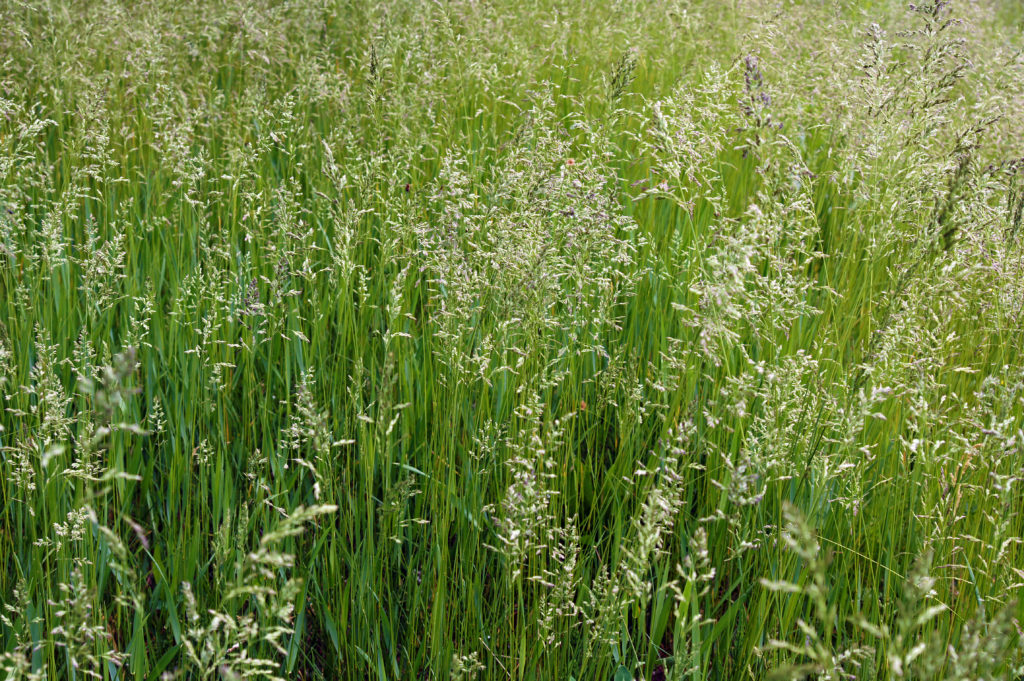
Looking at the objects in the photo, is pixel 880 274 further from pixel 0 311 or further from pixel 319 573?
pixel 0 311

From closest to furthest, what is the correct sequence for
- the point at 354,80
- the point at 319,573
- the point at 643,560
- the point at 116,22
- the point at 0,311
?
the point at 643,560
the point at 319,573
the point at 0,311
the point at 116,22
the point at 354,80

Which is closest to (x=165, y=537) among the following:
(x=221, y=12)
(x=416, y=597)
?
(x=416, y=597)

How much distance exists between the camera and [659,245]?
3.06 metres

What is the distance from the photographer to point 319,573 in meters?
1.88

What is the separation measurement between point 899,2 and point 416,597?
531cm

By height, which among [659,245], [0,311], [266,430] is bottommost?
[266,430]

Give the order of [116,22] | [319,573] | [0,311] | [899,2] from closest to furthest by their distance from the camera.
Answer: [319,573], [0,311], [116,22], [899,2]

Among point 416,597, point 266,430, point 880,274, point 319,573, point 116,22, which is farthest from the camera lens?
point 116,22

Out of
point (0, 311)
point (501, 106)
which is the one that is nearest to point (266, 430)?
point (0, 311)

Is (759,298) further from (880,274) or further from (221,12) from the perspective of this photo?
(221,12)

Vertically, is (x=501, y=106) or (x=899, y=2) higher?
(x=899, y=2)

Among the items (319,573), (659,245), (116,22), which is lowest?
(319,573)

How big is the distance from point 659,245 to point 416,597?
5.89 feet

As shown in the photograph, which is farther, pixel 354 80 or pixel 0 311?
pixel 354 80
